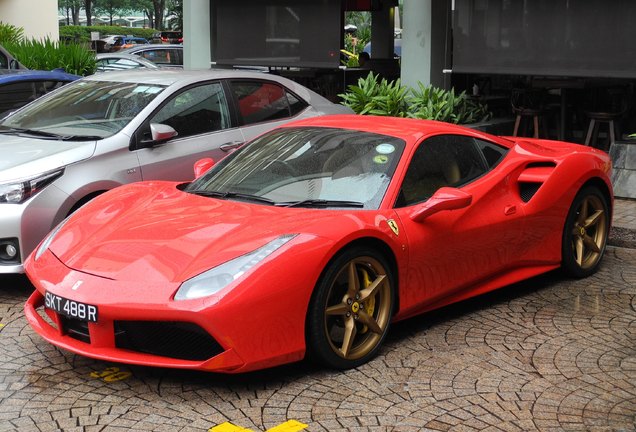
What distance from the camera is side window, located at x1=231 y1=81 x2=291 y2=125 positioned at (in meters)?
8.42

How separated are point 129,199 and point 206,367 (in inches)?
65.1

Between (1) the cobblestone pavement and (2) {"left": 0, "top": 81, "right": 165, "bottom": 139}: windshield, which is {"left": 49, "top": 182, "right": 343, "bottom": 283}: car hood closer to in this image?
(1) the cobblestone pavement

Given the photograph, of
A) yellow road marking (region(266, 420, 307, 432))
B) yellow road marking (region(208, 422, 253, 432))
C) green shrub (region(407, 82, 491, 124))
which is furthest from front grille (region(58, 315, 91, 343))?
green shrub (region(407, 82, 491, 124))

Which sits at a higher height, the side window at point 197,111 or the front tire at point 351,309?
the side window at point 197,111

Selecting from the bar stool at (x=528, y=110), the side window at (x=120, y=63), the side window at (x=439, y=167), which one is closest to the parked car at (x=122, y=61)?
the side window at (x=120, y=63)

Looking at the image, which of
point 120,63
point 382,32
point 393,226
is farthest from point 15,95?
point 382,32

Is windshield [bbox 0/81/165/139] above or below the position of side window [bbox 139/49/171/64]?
below

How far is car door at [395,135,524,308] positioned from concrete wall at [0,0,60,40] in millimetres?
31213

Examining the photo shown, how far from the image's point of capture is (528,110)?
42.2 ft

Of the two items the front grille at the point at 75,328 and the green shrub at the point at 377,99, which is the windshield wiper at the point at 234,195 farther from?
the green shrub at the point at 377,99

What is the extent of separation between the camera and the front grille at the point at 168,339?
180 inches

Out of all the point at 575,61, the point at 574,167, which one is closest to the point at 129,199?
Result: the point at 574,167

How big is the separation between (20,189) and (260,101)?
8.77 ft

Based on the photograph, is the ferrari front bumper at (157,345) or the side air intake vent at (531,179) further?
the side air intake vent at (531,179)
